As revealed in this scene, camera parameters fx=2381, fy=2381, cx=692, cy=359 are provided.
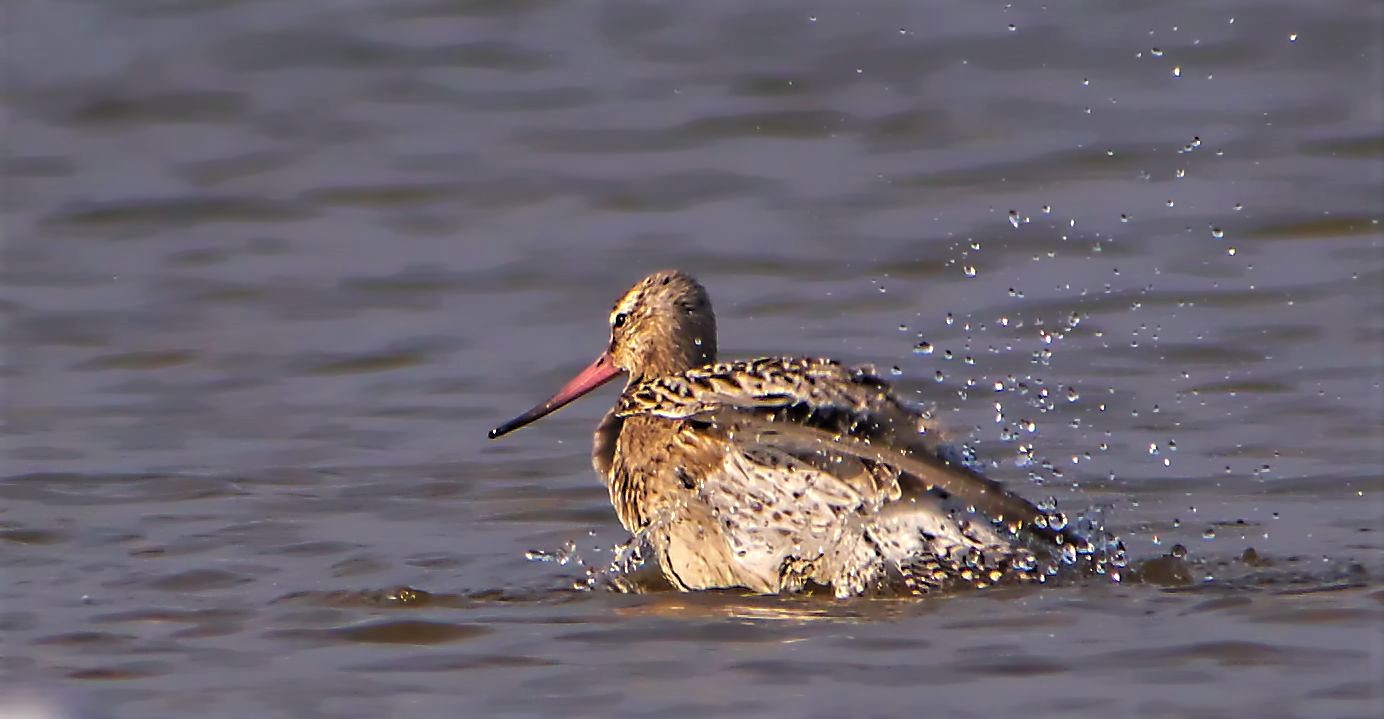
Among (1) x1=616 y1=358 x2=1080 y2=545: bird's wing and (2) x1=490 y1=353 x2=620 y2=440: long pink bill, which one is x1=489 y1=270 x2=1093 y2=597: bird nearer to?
(1) x1=616 y1=358 x2=1080 y2=545: bird's wing

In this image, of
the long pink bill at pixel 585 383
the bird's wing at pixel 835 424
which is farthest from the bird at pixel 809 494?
the long pink bill at pixel 585 383

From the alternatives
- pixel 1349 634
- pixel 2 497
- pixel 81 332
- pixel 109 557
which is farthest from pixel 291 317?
pixel 1349 634

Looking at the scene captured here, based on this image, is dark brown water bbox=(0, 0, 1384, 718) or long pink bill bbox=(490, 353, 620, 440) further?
long pink bill bbox=(490, 353, 620, 440)

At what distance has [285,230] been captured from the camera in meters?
11.3

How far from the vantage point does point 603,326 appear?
9938 millimetres

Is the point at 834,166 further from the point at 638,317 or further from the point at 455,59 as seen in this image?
the point at 638,317

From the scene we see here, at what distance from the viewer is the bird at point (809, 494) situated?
6.66 m

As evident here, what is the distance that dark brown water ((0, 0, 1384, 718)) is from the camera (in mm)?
6129

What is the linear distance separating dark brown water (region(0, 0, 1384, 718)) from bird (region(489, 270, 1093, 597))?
0.19m

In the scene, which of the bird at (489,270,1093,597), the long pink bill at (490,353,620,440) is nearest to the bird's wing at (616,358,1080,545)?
the bird at (489,270,1093,597)

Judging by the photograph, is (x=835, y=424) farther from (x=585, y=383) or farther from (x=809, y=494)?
(x=585, y=383)

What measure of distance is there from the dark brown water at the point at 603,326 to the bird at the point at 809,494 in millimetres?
188

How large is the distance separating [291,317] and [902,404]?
3821 millimetres

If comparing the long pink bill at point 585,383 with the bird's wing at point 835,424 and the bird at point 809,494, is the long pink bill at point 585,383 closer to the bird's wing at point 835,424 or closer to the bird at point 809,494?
the bird at point 809,494
